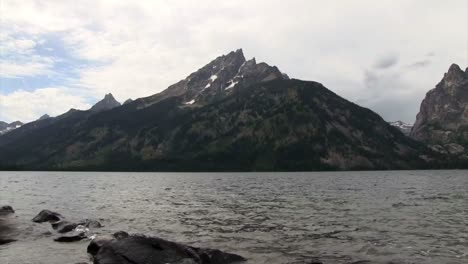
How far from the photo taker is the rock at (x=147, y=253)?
26.6 m

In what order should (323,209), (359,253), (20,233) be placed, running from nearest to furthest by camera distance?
(359,253) < (20,233) < (323,209)

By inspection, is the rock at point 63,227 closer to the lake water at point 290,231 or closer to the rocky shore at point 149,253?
the lake water at point 290,231

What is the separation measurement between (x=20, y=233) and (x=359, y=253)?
3346 cm

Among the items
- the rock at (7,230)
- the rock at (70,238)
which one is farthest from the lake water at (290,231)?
the rock at (70,238)

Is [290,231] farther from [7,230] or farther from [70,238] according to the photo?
[7,230]

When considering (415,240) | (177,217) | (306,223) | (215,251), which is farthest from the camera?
(177,217)

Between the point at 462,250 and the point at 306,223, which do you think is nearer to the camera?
the point at 462,250

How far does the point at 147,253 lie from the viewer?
2694 centimetres

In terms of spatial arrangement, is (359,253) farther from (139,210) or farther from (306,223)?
(139,210)

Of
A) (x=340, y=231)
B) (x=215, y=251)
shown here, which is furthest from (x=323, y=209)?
(x=215, y=251)

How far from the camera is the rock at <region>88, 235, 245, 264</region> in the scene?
26641 millimetres

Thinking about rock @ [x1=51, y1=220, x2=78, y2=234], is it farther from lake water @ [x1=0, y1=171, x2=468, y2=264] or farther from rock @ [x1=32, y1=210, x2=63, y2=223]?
Answer: rock @ [x1=32, y1=210, x2=63, y2=223]

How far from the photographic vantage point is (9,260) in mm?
30047

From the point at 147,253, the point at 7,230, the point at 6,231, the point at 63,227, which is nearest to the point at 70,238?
the point at 63,227
